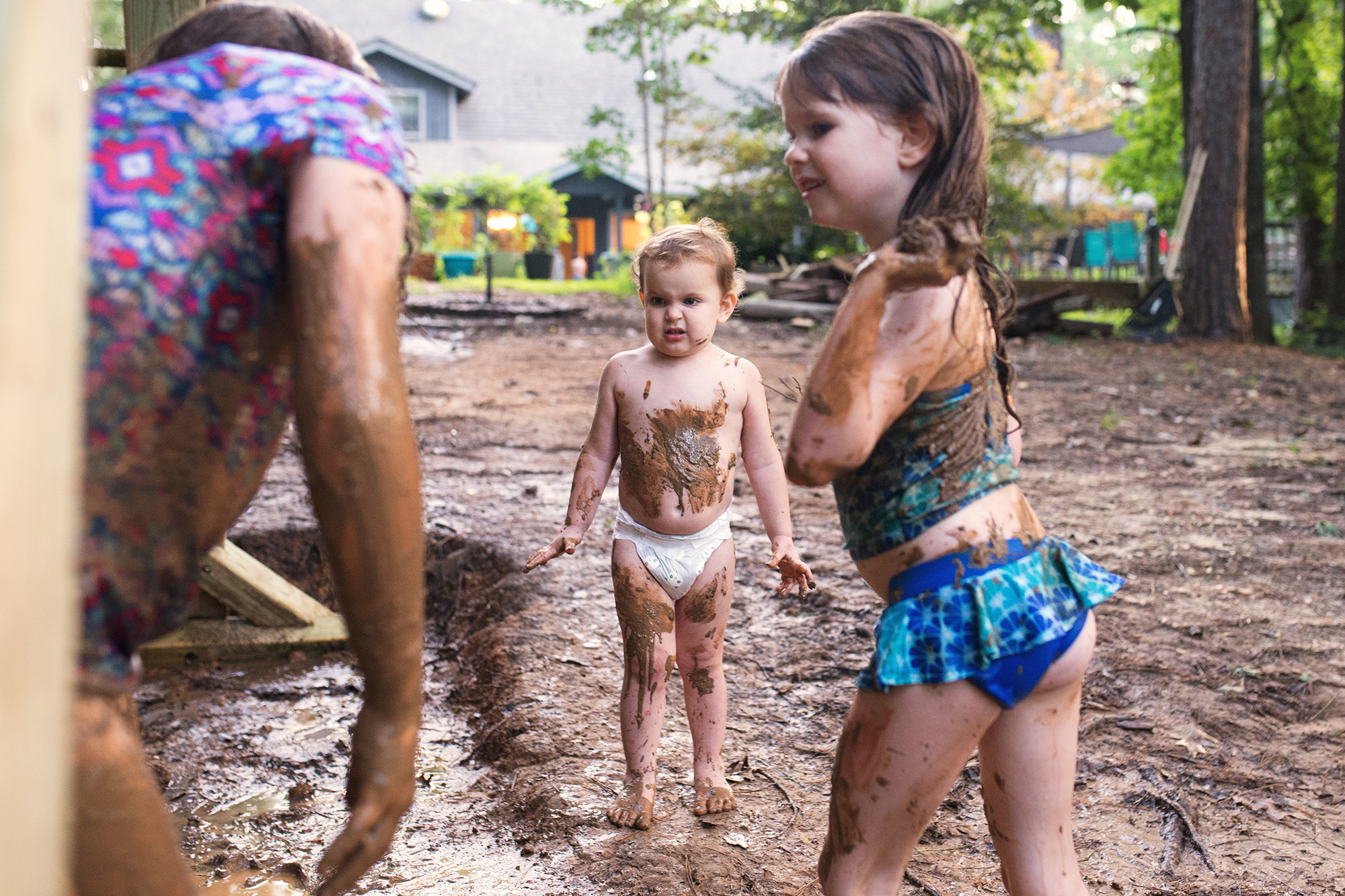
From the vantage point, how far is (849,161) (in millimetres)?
1759

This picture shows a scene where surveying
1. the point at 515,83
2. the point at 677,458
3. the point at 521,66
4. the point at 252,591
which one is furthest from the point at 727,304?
the point at 521,66

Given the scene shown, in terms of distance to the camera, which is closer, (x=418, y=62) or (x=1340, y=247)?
(x=1340, y=247)

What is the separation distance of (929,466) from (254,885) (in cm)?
193

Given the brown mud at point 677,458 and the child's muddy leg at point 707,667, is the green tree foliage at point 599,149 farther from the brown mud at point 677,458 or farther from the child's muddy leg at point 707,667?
the child's muddy leg at point 707,667

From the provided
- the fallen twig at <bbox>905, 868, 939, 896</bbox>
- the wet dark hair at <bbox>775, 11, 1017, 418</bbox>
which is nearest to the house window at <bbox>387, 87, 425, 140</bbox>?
the fallen twig at <bbox>905, 868, 939, 896</bbox>

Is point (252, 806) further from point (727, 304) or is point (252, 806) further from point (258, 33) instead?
point (258, 33)

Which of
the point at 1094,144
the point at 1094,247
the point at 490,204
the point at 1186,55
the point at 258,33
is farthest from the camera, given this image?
the point at 490,204

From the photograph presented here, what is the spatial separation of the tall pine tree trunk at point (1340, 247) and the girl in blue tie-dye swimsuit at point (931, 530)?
48.1ft

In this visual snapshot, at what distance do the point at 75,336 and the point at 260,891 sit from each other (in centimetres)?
208

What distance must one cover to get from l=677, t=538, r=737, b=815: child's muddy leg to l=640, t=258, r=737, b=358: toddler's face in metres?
0.54

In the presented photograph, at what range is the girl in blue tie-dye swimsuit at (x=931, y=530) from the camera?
1.68 m

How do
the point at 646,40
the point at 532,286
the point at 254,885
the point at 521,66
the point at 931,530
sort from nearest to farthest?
the point at 931,530, the point at 254,885, the point at 646,40, the point at 532,286, the point at 521,66

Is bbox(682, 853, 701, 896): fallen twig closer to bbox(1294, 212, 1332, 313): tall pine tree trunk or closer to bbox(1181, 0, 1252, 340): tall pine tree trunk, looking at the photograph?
bbox(1181, 0, 1252, 340): tall pine tree trunk

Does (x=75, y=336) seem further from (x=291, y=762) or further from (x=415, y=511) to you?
(x=291, y=762)
